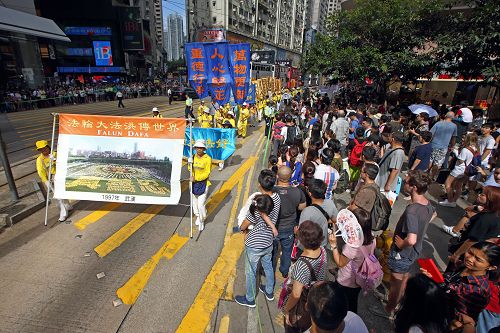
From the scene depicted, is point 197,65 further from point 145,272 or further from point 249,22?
point 249,22

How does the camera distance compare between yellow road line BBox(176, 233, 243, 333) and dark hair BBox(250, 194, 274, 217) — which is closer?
dark hair BBox(250, 194, 274, 217)

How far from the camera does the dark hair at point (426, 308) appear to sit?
183 centimetres

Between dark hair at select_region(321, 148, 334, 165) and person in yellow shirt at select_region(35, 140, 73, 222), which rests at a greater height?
dark hair at select_region(321, 148, 334, 165)

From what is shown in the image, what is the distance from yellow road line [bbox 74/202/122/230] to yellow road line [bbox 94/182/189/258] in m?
0.82

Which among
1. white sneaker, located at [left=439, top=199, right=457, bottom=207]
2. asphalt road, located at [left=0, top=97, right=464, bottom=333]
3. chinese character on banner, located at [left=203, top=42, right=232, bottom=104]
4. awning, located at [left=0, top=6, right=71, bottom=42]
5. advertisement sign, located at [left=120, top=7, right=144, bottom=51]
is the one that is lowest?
asphalt road, located at [left=0, top=97, right=464, bottom=333]

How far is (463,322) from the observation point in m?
2.27

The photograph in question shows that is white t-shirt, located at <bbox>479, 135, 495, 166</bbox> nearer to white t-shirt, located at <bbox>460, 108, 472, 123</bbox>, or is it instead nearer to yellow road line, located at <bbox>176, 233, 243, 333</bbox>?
white t-shirt, located at <bbox>460, 108, 472, 123</bbox>

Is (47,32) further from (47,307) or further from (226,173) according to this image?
(47,307)

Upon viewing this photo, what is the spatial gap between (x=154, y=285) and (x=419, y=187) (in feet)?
13.4

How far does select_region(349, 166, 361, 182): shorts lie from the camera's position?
267 inches

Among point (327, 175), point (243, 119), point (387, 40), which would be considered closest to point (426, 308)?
point (327, 175)

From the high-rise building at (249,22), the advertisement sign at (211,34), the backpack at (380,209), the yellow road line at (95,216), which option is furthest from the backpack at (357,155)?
the advertisement sign at (211,34)

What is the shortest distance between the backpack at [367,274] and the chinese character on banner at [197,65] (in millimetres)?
9541

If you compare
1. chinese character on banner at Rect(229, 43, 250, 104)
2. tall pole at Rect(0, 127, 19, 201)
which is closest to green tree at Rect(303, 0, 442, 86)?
chinese character on banner at Rect(229, 43, 250, 104)
